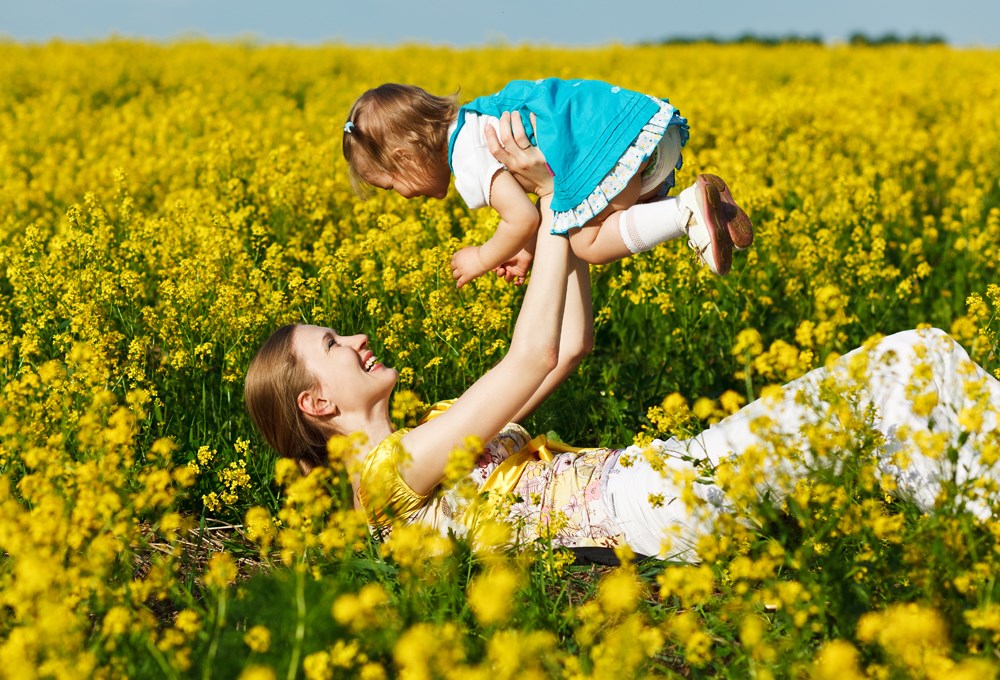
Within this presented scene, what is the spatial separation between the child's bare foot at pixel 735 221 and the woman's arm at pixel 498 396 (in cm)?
58

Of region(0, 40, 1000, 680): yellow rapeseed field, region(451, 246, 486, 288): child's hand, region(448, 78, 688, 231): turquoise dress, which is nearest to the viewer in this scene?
region(0, 40, 1000, 680): yellow rapeseed field

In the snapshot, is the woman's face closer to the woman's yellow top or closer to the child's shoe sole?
the woman's yellow top

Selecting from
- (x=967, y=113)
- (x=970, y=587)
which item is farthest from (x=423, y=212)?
(x=967, y=113)

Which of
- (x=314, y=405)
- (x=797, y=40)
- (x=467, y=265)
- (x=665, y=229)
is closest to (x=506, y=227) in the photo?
(x=467, y=265)

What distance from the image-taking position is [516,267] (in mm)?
3645

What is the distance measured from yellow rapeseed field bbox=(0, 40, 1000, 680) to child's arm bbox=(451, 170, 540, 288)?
2.29ft

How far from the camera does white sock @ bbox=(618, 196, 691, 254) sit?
3258 millimetres

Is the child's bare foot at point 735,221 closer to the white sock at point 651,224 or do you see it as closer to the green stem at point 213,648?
the white sock at point 651,224

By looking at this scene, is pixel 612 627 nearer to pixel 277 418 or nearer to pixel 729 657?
pixel 729 657

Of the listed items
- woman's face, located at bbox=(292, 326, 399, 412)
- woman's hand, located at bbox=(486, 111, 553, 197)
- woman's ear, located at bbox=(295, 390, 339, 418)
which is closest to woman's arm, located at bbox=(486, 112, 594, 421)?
woman's hand, located at bbox=(486, 111, 553, 197)

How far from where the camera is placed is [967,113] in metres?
9.87

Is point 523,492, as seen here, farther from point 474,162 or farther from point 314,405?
point 474,162

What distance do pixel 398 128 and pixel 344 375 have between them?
0.91 metres

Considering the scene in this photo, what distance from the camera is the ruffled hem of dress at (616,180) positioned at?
3.34 metres
